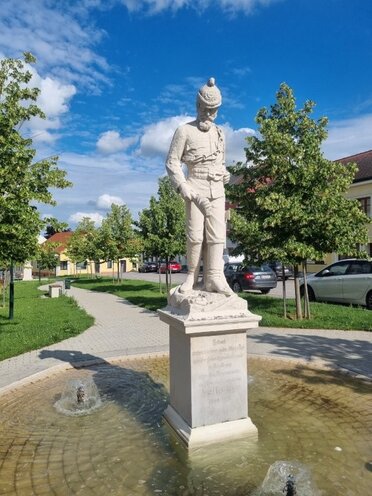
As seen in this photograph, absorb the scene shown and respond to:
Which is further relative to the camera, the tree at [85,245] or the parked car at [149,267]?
the parked car at [149,267]

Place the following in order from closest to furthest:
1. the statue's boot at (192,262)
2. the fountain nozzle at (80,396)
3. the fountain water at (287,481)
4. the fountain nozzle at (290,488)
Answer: the fountain nozzle at (290,488) < the fountain water at (287,481) < the statue's boot at (192,262) < the fountain nozzle at (80,396)

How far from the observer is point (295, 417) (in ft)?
15.8

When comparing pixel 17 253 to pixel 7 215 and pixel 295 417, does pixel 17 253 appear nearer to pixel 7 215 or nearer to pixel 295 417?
pixel 7 215

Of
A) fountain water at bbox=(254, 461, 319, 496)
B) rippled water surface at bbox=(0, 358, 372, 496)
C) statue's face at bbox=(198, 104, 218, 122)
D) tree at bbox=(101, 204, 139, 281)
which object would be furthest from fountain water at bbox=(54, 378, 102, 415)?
tree at bbox=(101, 204, 139, 281)

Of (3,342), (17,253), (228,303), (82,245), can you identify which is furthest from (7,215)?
(82,245)

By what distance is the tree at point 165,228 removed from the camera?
1797 cm

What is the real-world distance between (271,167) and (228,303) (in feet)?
23.1

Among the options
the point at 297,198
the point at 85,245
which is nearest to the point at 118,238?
the point at 85,245

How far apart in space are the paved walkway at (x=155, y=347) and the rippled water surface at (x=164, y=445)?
973mm

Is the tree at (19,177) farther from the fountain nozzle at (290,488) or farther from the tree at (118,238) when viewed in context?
the tree at (118,238)

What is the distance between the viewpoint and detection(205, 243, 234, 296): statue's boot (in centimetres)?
464

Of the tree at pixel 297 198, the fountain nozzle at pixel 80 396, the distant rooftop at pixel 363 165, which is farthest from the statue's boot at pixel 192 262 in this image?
the distant rooftop at pixel 363 165

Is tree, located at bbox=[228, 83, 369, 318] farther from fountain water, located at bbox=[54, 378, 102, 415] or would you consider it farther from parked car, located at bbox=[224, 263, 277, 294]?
parked car, located at bbox=[224, 263, 277, 294]

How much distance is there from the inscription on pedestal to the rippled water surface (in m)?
0.31
